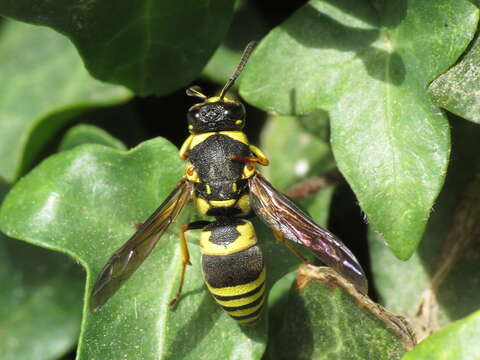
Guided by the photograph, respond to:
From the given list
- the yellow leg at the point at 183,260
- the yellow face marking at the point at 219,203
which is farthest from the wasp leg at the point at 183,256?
the yellow face marking at the point at 219,203

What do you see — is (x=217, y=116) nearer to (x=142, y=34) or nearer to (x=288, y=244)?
(x=142, y=34)

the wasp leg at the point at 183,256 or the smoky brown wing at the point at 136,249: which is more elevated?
the smoky brown wing at the point at 136,249

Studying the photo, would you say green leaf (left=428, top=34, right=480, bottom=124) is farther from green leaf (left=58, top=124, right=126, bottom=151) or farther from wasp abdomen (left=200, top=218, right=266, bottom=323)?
green leaf (left=58, top=124, right=126, bottom=151)

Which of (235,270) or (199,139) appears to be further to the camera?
(199,139)

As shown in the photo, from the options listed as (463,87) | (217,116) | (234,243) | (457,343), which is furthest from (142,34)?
(457,343)

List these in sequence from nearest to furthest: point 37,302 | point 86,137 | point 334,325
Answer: point 334,325, point 86,137, point 37,302

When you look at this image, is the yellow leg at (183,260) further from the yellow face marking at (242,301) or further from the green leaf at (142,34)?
the green leaf at (142,34)

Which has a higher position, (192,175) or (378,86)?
(378,86)
